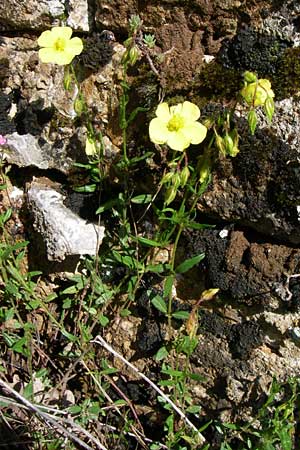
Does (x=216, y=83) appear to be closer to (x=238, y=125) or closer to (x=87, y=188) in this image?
(x=238, y=125)

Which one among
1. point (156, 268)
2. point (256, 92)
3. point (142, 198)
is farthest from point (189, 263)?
point (256, 92)

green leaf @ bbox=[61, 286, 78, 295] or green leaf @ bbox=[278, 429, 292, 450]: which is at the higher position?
green leaf @ bbox=[61, 286, 78, 295]

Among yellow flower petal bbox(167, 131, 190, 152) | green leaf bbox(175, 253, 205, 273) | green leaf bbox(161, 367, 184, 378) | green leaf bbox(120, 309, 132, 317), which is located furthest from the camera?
green leaf bbox(120, 309, 132, 317)

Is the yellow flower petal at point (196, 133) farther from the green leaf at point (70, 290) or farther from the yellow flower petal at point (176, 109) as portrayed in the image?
the green leaf at point (70, 290)

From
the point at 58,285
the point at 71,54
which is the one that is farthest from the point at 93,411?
the point at 71,54

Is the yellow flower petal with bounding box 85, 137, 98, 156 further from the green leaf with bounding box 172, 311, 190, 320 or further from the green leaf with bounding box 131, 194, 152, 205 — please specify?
the green leaf with bounding box 172, 311, 190, 320

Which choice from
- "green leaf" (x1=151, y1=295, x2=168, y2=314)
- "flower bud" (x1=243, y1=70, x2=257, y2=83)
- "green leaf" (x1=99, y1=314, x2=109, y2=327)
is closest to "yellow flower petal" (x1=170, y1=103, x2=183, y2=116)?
"flower bud" (x1=243, y1=70, x2=257, y2=83)

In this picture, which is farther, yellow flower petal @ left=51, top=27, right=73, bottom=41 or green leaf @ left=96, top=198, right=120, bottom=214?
green leaf @ left=96, top=198, right=120, bottom=214

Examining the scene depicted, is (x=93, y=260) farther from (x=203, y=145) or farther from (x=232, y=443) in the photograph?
(x=232, y=443)
